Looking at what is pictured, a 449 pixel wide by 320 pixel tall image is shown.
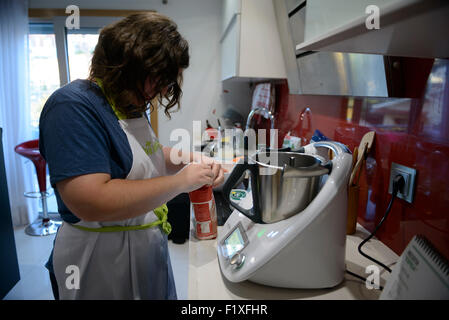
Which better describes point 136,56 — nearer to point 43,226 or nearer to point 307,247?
point 307,247

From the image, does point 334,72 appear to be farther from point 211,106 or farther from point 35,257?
point 35,257

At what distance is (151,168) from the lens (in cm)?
80

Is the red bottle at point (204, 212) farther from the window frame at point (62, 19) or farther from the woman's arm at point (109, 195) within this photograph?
the window frame at point (62, 19)

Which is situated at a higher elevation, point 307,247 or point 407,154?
point 407,154

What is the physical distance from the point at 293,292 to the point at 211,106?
2370mm

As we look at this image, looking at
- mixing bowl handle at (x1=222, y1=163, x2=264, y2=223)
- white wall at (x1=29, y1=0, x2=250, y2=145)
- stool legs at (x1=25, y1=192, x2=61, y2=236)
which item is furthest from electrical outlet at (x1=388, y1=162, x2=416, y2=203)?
stool legs at (x1=25, y1=192, x2=61, y2=236)

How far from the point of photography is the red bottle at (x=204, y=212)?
0.86 meters

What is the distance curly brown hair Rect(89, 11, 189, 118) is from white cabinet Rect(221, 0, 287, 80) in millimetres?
1130

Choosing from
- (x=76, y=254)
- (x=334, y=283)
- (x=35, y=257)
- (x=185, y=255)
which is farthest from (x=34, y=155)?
(x=334, y=283)

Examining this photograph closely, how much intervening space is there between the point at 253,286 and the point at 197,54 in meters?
2.48

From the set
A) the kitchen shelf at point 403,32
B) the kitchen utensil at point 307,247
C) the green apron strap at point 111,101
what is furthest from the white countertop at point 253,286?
the kitchen shelf at point 403,32

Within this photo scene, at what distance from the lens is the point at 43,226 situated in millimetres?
2701

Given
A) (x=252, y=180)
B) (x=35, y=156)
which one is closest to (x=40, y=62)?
(x=35, y=156)
